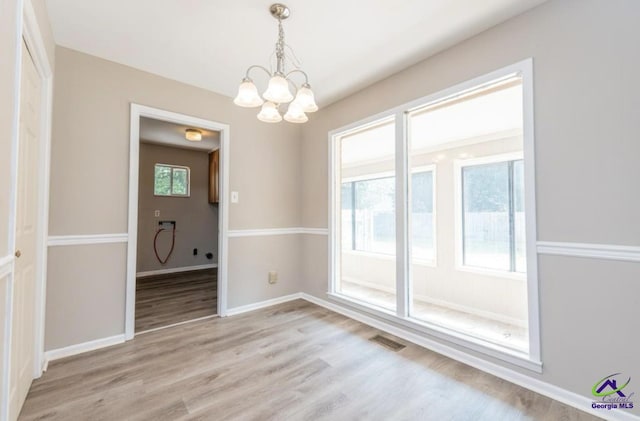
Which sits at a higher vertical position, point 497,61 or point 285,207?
point 497,61

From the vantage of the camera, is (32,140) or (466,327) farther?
(466,327)

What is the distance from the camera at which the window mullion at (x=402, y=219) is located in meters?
2.58

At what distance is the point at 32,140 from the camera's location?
1787 mm

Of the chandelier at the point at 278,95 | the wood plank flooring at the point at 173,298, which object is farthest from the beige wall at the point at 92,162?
the chandelier at the point at 278,95

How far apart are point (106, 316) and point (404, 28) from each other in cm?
339

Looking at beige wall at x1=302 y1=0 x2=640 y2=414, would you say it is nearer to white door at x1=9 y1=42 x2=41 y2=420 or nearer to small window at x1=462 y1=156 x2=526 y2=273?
small window at x1=462 y1=156 x2=526 y2=273

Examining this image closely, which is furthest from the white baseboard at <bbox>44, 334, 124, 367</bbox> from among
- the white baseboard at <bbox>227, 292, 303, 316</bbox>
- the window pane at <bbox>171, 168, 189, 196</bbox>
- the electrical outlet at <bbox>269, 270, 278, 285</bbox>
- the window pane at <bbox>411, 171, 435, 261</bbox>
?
the window pane at <bbox>171, 168, 189, 196</bbox>

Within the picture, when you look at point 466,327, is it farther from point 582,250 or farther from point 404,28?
point 404,28

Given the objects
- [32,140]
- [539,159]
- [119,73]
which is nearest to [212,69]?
[119,73]

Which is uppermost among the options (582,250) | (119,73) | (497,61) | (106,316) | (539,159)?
(119,73)

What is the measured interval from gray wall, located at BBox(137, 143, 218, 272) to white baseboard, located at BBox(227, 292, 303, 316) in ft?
9.83

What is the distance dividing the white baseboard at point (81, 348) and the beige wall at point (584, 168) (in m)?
3.25

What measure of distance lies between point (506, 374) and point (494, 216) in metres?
1.36

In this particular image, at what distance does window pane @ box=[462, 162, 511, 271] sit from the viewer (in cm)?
256
